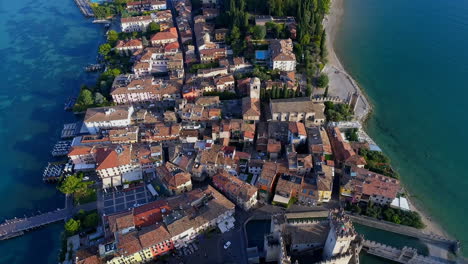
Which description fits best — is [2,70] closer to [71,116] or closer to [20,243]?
[71,116]

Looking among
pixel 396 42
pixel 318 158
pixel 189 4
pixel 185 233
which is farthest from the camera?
pixel 189 4

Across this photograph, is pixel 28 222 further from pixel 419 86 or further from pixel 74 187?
pixel 419 86

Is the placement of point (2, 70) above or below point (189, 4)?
below

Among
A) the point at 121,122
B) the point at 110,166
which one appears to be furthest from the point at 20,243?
the point at 121,122

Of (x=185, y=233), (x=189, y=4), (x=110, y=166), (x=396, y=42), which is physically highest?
(x=189, y=4)

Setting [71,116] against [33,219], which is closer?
[33,219]

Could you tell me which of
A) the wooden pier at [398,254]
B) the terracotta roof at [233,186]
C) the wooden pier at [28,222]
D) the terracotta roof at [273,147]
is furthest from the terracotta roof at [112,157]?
the wooden pier at [398,254]

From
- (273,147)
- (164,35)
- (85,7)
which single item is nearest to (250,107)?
(273,147)
